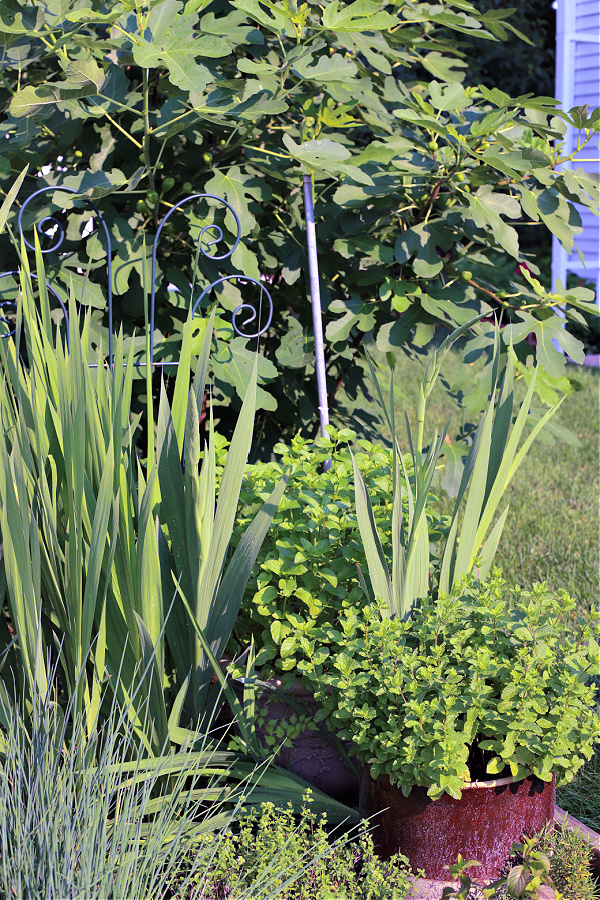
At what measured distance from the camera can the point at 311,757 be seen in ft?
5.43

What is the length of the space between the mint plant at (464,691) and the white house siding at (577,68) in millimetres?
5586

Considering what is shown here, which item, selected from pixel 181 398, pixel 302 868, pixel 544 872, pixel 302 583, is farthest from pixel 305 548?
pixel 544 872

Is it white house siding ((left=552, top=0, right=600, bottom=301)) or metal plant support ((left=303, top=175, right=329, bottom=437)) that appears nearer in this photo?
metal plant support ((left=303, top=175, right=329, bottom=437))

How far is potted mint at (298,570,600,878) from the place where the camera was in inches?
50.5

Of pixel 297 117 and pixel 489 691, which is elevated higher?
pixel 297 117

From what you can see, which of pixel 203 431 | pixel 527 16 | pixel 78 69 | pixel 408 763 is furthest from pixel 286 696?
pixel 527 16

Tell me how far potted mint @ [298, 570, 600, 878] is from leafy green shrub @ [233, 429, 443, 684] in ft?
0.43

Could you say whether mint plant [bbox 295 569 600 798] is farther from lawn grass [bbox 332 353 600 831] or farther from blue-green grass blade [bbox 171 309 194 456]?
lawn grass [bbox 332 353 600 831]

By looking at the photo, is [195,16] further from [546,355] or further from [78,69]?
[546,355]

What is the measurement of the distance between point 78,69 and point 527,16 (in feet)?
32.1

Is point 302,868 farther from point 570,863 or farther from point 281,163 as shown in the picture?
point 281,163

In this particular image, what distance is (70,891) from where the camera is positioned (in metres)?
1.03

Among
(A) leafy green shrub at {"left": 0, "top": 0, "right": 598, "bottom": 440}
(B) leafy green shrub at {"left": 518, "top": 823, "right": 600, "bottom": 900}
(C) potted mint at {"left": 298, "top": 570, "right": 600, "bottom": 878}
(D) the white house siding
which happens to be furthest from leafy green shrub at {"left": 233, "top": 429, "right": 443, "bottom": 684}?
(D) the white house siding

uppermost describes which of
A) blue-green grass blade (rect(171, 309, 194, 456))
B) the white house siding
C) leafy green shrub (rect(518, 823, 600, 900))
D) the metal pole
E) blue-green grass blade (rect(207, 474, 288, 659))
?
the white house siding
